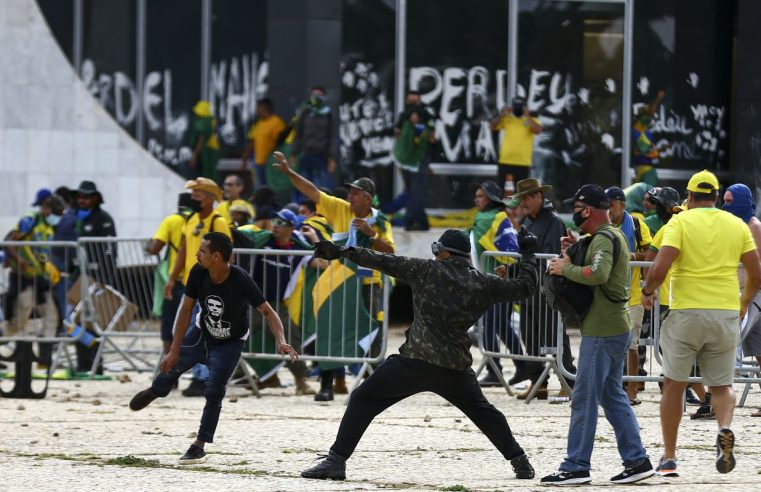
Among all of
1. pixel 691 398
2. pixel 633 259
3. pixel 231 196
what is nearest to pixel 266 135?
pixel 231 196

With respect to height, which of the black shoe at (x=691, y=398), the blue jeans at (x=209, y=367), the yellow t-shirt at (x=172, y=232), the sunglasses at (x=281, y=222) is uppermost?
the sunglasses at (x=281, y=222)

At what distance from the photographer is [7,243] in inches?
612

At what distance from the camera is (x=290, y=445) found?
425 inches

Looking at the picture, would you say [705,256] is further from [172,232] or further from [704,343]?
[172,232]

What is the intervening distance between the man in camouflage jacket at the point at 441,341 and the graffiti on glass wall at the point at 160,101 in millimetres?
13665

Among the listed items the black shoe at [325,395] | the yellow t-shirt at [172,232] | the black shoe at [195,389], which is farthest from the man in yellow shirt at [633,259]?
the yellow t-shirt at [172,232]

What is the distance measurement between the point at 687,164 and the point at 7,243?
419 inches

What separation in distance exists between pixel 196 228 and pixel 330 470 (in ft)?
16.9

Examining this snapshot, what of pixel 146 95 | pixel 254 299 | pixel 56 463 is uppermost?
pixel 146 95

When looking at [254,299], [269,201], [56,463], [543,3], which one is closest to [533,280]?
[254,299]

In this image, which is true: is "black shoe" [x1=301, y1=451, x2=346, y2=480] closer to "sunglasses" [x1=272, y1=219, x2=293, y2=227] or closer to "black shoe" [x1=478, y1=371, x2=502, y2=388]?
"sunglasses" [x1=272, y1=219, x2=293, y2=227]

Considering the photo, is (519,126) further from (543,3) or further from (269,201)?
(269,201)

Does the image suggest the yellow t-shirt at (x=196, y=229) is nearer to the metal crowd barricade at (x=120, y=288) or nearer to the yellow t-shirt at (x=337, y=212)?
the yellow t-shirt at (x=337, y=212)

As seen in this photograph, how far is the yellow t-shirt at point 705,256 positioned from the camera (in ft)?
30.5
